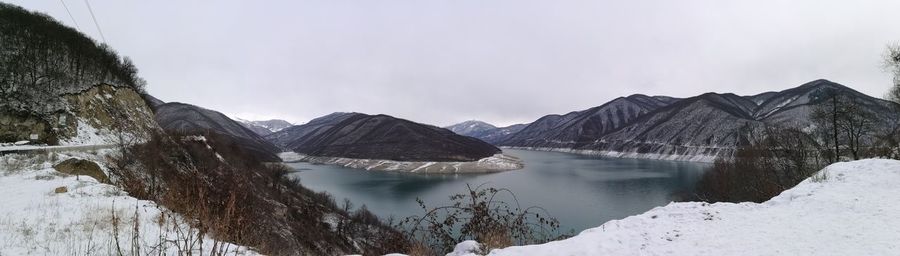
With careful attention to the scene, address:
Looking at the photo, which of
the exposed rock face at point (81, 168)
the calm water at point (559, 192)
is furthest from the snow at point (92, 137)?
the calm water at point (559, 192)

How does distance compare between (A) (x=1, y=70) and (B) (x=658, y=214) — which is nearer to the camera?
(B) (x=658, y=214)

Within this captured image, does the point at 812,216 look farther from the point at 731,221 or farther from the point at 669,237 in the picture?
the point at 669,237

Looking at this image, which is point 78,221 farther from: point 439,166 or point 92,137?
point 439,166

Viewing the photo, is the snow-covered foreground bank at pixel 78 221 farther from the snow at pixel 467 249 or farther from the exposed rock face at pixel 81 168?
the snow at pixel 467 249

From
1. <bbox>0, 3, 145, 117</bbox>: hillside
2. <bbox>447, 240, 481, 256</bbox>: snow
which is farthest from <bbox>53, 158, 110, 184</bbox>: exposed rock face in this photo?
<bbox>0, 3, 145, 117</bbox>: hillside

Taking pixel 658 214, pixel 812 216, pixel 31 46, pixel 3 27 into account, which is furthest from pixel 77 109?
pixel 812 216

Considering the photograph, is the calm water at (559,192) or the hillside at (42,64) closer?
the hillside at (42,64)

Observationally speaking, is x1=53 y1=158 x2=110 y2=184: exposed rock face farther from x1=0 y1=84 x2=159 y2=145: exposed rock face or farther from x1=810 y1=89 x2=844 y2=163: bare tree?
x1=810 y1=89 x2=844 y2=163: bare tree
